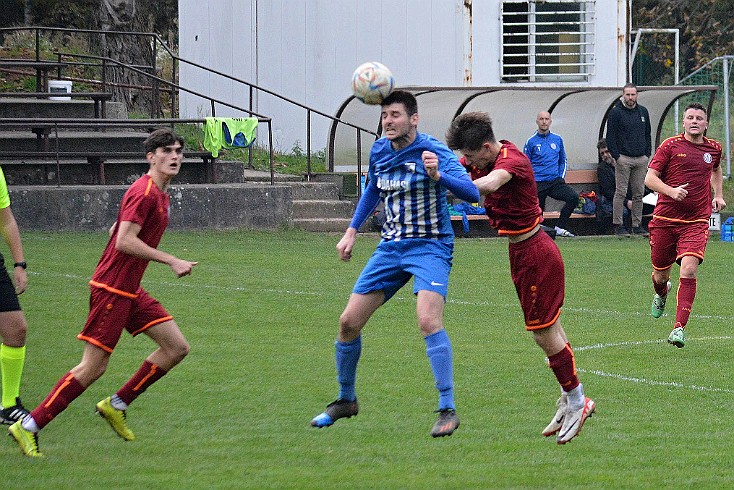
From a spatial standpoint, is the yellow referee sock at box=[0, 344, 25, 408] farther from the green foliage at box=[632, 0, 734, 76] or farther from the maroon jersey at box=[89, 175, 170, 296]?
the green foliage at box=[632, 0, 734, 76]

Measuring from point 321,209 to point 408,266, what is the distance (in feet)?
48.7

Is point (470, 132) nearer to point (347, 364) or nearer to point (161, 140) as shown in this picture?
point (347, 364)

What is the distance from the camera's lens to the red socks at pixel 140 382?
7875 mm

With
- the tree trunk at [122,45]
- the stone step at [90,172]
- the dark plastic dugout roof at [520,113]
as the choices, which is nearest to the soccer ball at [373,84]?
the stone step at [90,172]

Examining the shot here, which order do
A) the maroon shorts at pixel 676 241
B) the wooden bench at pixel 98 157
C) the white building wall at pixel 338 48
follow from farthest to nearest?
the white building wall at pixel 338 48 → the wooden bench at pixel 98 157 → the maroon shorts at pixel 676 241

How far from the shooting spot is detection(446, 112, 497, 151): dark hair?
7.68 metres

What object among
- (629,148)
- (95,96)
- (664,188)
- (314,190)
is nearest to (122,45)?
(95,96)

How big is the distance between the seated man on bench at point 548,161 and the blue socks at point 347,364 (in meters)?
13.6

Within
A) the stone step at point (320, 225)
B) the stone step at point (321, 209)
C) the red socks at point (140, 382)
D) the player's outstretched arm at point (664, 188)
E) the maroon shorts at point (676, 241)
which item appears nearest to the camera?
the red socks at point (140, 382)

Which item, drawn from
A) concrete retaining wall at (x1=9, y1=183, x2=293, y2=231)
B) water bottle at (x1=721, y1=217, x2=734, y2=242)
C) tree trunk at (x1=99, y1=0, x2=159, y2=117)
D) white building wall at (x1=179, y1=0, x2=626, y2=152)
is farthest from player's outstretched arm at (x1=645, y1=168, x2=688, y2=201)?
tree trunk at (x1=99, y1=0, x2=159, y2=117)

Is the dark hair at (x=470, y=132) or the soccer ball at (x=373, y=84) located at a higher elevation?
the soccer ball at (x=373, y=84)

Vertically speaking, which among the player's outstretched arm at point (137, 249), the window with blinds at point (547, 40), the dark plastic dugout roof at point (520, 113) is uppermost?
the window with blinds at point (547, 40)

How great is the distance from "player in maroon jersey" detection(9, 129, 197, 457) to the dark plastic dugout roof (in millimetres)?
16323

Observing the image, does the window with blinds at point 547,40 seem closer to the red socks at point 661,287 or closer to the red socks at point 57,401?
the red socks at point 661,287
